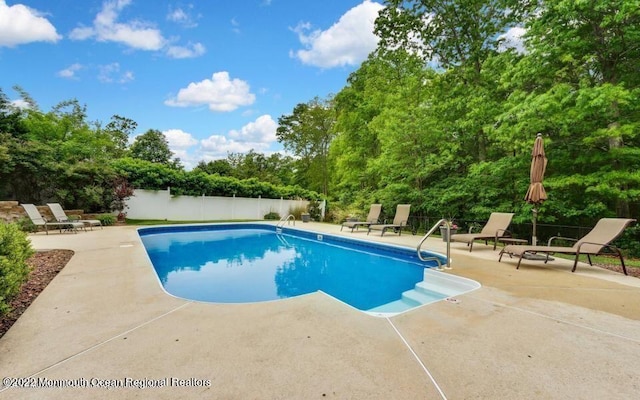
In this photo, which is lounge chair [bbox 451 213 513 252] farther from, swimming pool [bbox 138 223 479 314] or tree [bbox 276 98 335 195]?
tree [bbox 276 98 335 195]

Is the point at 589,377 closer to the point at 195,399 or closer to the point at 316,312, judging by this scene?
the point at 316,312

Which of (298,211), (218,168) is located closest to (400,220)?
(298,211)

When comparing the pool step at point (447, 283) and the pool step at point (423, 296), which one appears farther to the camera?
the pool step at point (423, 296)

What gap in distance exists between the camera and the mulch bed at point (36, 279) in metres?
2.80

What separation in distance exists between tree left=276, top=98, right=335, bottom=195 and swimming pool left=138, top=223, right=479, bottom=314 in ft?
45.5

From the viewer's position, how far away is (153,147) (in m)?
33.4

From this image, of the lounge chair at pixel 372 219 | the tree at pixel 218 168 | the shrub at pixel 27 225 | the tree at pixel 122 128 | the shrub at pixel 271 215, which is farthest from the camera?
the tree at pixel 122 128

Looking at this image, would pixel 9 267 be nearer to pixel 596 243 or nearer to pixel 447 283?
pixel 447 283

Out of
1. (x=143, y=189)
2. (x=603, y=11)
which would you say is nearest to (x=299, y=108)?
(x=143, y=189)

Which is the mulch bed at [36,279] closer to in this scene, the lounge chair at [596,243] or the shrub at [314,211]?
the lounge chair at [596,243]

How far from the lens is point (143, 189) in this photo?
14.1 metres

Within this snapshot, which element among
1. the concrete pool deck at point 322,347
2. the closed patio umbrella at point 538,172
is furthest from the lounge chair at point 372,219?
the concrete pool deck at point 322,347

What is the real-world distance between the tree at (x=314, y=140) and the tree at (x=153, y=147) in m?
15.4

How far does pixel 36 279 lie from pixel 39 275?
0.26 meters
